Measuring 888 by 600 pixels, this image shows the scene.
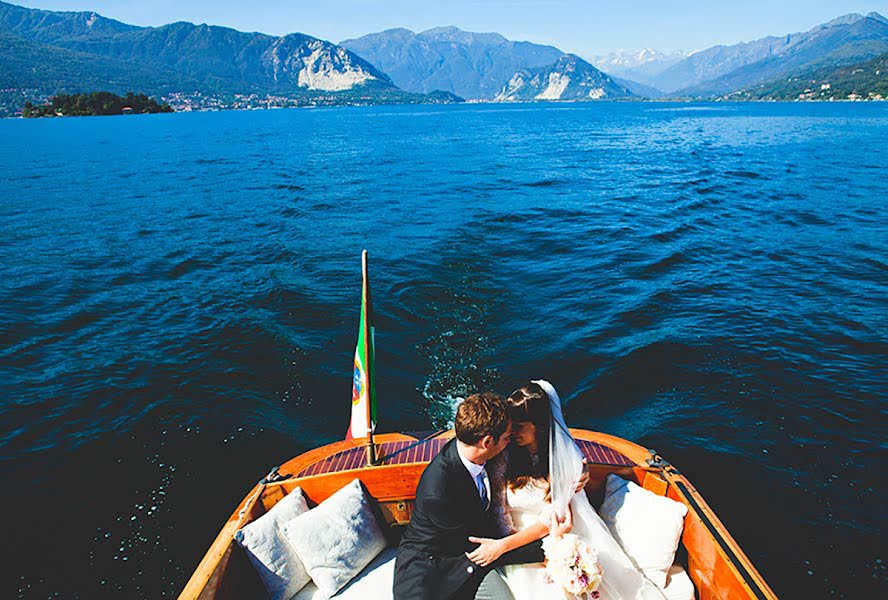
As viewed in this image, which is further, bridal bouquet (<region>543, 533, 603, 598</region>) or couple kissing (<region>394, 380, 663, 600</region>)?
bridal bouquet (<region>543, 533, 603, 598</region>)

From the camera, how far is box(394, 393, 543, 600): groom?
4090 mm

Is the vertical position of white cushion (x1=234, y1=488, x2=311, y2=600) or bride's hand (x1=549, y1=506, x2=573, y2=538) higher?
bride's hand (x1=549, y1=506, x2=573, y2=538)

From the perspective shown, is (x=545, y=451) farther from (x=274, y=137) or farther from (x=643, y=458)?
(x=274, y=137)

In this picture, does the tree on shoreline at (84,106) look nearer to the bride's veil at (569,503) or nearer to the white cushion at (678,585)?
the bride's veil at (569,503)

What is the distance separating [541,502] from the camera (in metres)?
5.03

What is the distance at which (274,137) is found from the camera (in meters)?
78.3

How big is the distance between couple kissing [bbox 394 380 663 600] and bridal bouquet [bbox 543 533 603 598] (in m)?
0.28

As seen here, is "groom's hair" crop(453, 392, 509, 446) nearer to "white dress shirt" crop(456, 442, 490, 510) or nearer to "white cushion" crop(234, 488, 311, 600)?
"white dress shirt" crop(456, 442, 490, 510)

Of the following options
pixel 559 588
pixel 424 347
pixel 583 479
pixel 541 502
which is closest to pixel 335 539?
pixel 541 502

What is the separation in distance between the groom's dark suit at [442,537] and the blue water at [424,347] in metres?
4.56

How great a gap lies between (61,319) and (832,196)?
122 ft

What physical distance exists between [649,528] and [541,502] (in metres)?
1.43

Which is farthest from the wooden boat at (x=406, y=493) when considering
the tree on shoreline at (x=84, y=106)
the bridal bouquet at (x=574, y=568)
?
the tree on shoreline at (x=84, y=106)

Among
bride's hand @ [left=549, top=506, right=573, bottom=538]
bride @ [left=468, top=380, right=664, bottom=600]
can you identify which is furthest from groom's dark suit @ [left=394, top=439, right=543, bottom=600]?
bride's hand @ [left=549, top=506, right=573, bottom=538]
